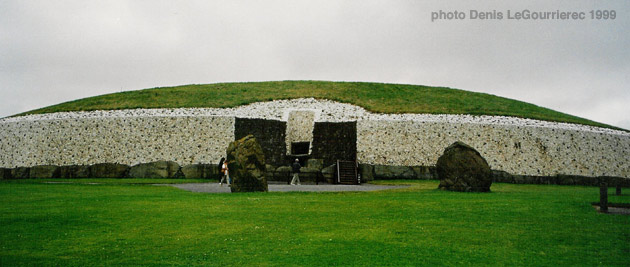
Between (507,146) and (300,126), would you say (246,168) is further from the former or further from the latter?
(507,146)

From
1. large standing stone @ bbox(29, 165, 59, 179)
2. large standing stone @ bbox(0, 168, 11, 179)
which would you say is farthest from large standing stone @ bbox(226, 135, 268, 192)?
large standing stone @ bbox(0, 168, 11, 179)

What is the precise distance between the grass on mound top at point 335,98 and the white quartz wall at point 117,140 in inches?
150

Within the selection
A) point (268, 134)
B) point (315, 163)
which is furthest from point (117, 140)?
point (315, 163)

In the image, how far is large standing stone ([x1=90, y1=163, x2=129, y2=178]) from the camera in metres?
26.9

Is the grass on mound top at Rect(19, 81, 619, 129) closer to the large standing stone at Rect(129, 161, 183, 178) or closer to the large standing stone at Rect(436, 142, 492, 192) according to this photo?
the large standing stone at Rect(129, 161, 183, 178)

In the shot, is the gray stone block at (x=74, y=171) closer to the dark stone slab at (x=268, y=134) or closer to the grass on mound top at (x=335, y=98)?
the grass on mound top at (x=335, y=98)

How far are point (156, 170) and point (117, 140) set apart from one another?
5.52 metres

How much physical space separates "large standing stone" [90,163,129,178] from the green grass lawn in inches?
636

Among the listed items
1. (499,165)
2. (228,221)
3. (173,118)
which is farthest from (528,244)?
(173,118)

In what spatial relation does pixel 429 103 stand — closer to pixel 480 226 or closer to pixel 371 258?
pixel 480 226

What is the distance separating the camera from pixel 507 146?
98.0ft

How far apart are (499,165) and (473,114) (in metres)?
6.00

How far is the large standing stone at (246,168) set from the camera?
15625 millimetres

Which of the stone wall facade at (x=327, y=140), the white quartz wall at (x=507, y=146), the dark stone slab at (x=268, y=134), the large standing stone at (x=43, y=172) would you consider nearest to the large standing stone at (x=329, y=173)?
the stone wall facade at (x=327, y=140)
